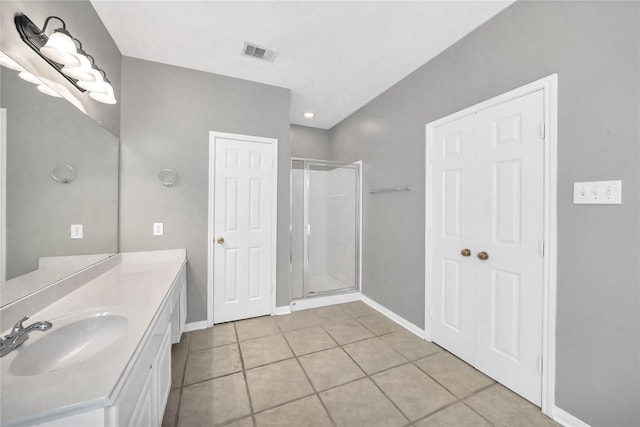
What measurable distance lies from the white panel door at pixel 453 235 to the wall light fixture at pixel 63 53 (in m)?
2.61

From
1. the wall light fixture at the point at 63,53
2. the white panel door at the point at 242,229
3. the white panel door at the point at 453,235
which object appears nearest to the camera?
the wall light fixture at the point at 63,53

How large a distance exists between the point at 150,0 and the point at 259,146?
138 cm

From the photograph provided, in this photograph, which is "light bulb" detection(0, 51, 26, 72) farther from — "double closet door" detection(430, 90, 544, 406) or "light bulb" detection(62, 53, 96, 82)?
"double closet door" detection(430, 90, 544, 406)

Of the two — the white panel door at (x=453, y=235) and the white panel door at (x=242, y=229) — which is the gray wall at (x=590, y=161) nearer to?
the white panel door at (x=453, y=235)

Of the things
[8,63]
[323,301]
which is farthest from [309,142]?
[8,63]

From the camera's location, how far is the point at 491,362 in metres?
1.82

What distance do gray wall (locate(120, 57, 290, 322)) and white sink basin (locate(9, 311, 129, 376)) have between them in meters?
1.35

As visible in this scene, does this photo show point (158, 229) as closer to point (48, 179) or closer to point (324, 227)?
point (48, 179)

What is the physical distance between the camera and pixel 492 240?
181cm

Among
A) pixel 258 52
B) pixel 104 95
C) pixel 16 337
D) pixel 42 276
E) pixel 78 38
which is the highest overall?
pixel 258 52

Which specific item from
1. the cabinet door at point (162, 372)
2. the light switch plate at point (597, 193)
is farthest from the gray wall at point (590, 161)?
the cabinet door at point (162, 372)

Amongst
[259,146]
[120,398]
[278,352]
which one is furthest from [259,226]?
[120,398]

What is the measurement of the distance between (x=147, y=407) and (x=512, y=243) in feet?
7.42

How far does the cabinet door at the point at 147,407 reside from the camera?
93cm
